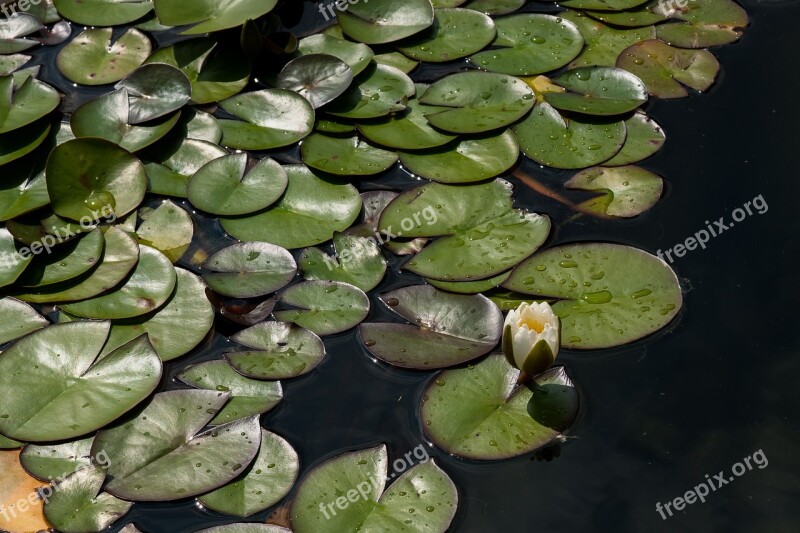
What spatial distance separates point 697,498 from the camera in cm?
257

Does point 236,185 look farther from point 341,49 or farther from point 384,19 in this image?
point 384,19

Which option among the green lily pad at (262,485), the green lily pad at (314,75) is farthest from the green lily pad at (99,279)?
the green lily pad at (314,75)

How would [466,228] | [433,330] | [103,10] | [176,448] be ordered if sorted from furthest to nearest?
[103,10], [466,228], [433,330], [176,448]

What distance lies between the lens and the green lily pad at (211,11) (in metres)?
3.75

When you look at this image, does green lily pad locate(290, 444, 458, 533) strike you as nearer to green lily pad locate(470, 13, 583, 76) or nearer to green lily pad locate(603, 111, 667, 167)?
green lily pad locate(603, 111, 667, 167)

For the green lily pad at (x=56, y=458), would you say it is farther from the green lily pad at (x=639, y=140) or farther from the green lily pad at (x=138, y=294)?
the green lily pad at (x=639, y=140)

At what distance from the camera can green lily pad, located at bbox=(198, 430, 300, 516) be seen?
8.42ft

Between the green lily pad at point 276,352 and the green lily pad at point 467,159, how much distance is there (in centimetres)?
92

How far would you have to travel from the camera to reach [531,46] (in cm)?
396

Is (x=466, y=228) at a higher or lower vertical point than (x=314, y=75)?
lower

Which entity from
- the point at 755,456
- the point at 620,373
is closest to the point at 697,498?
the point at 755,456

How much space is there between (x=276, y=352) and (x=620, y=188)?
155 centimetres

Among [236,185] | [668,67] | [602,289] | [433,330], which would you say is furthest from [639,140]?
[236,185]

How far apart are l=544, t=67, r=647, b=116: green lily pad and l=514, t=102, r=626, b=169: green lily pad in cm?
5
